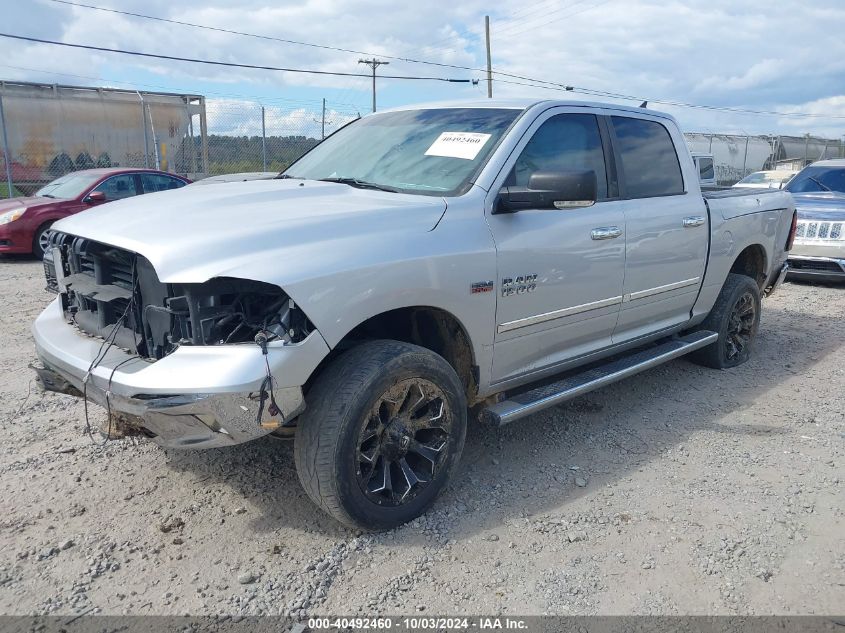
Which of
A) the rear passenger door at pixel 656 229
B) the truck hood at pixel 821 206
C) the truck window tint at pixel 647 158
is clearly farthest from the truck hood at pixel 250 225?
the truck hood at pixel 821 206

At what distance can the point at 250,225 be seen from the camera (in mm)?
2951

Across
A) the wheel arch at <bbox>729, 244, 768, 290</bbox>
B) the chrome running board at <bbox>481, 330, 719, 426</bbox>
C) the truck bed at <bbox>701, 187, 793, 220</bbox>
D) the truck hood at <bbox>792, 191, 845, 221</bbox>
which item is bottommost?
the chrome running board at <bbox>481, 330, 719, 426</bbox>

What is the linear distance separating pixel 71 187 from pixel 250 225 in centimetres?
970

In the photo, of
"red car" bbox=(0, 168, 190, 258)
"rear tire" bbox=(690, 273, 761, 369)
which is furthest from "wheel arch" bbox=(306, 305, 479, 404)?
"red car" bbox=(0, 168, 190, 258)

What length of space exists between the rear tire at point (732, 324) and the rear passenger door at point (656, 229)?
19.6 inches

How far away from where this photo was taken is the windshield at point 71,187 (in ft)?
35.9

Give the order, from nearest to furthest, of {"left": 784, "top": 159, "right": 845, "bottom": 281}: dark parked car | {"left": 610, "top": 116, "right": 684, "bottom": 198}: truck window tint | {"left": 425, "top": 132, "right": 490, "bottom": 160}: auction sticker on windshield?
{"left": 425, "top": 132, "right": 490, "bottom": 160}: auction sticker on windshield < {"left": 610, "top": 116, "right": 684, "bottom": 198}: truck window tint < {"left": 784, "top": 159, "right": 845, "bottom": 281}: dark parked car

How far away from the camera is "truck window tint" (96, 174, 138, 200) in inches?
435

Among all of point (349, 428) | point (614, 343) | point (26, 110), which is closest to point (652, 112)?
point (614, 343)

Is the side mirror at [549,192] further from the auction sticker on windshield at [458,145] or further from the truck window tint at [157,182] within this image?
the truck window tint at [157,182]

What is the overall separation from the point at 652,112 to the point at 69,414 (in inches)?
172

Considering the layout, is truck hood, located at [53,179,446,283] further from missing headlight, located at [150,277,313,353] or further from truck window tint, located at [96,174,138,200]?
truck window tint, located at [96,174,138,200]

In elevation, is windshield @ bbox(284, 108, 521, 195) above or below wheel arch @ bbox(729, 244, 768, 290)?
above

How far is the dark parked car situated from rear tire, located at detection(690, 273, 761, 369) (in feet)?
13.6
